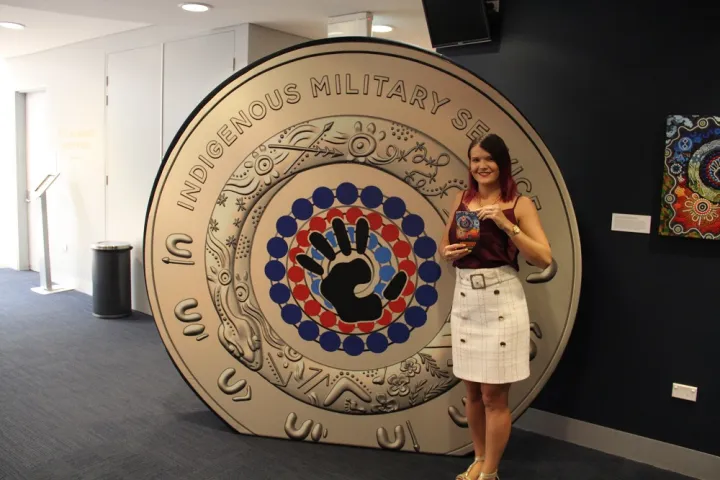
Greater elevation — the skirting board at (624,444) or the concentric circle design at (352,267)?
→ the concentric circle design at (352,267)

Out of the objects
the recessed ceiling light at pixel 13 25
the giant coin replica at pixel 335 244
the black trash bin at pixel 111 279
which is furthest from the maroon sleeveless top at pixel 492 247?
the recessed ceiling light at pixel 13 25

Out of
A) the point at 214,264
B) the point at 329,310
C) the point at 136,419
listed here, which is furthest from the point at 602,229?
the point at 136,419

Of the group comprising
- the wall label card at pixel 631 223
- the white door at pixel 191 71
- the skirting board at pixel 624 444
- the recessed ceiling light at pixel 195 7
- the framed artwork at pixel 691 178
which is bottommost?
the skirting board at pixel 624 444

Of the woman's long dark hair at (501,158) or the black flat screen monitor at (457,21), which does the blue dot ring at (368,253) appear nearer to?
the woman's long dark hair at (501,158)

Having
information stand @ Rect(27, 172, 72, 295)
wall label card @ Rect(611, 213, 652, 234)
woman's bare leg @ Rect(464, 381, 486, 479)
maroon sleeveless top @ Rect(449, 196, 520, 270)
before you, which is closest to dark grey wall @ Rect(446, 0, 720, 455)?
wall label card @ Rect(611, 213, 652, 234)

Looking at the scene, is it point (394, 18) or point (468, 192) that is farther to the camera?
point (394, 18)

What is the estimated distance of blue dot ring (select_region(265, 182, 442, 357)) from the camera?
293 centimetres

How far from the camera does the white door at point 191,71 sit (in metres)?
4.67

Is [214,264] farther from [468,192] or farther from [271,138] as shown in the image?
[468,192]

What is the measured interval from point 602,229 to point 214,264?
80.1 inches

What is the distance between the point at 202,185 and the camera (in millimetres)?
3051

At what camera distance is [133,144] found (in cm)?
547

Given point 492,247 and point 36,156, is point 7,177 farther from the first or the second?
point 492,247

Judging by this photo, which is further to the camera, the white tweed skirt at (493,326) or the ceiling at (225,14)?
the ceiling at (225,14)
